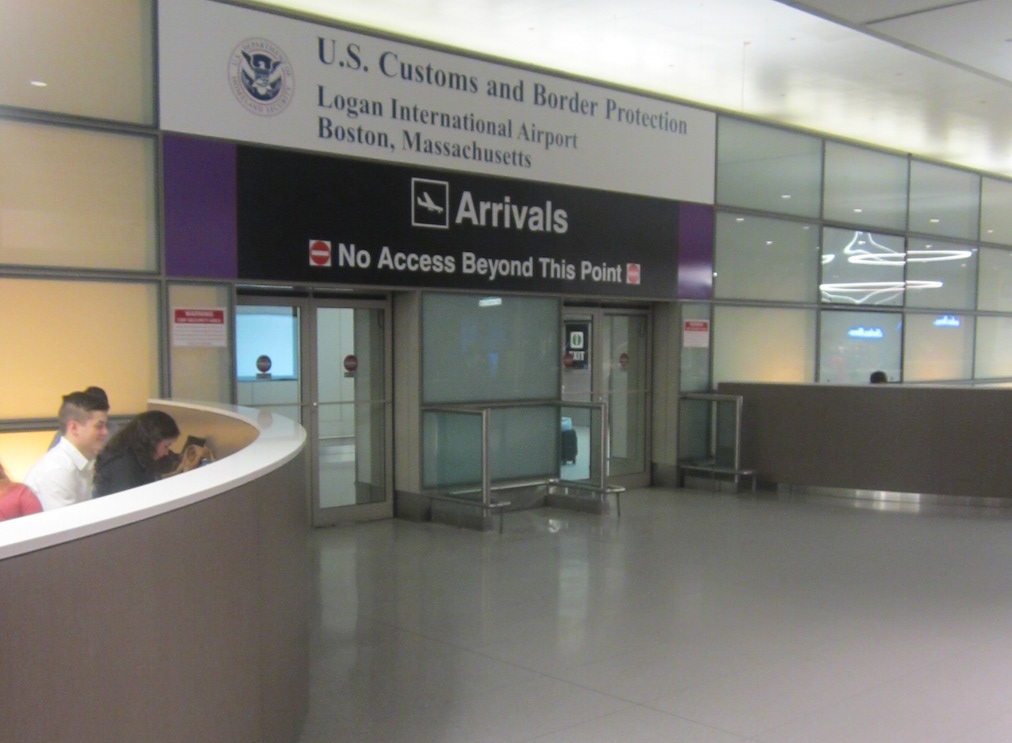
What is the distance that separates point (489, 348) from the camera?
951 cm

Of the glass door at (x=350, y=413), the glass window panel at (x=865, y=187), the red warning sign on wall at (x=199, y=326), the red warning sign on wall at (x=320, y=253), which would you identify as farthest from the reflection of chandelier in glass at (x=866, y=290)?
the red warning sign on wall at (x=199, y=326)

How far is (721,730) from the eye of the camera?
404 cm

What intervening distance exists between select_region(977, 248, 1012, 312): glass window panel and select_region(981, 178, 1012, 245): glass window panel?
24cm

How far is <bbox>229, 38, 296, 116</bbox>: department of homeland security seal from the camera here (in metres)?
7.52

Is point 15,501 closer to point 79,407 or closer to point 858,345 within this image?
point 79,407

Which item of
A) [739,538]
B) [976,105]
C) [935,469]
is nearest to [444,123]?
[739,538]

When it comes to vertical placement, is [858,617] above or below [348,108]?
below

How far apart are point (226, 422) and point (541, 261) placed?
4.92 m

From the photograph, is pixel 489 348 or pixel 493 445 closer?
pixel 489 348

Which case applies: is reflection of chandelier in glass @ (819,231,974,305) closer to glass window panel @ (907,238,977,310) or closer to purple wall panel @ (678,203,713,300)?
glass window panel @ (907,238,977,310)

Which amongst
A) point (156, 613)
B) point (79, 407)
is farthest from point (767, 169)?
point (156, 613)

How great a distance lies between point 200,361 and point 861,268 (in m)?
9.58

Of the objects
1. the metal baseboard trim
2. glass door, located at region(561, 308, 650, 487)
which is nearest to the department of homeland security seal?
glass door, located at region(561, 308, 650, 487)

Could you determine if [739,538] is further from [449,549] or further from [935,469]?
[935,469]
